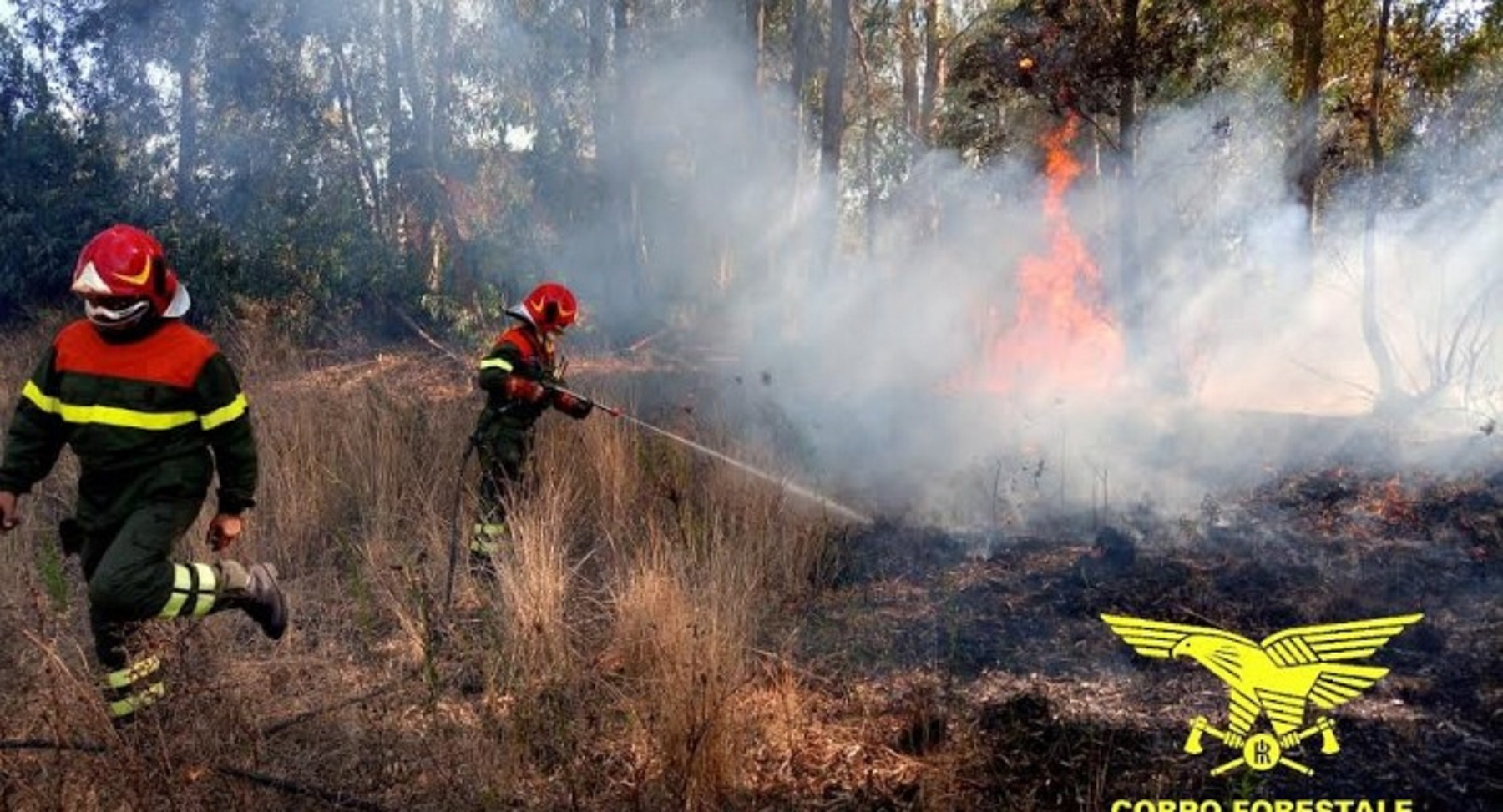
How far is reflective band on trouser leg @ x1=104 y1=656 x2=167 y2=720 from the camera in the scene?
108 inches

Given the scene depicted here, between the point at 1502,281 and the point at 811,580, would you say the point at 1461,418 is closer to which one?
the point at 1502,281

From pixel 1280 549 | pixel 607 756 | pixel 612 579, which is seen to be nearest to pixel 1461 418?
pixel 1280 549

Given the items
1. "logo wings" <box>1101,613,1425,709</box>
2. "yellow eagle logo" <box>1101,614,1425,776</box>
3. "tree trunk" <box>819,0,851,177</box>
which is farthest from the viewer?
"tree trunk" <box>819,0,851,177</box>

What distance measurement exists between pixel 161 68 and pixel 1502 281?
16.0 metres

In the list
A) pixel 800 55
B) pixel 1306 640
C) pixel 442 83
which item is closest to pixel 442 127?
pixel 442 83

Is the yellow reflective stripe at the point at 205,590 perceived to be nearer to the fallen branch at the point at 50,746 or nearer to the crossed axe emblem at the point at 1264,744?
the fallen branch at the point at 50,746

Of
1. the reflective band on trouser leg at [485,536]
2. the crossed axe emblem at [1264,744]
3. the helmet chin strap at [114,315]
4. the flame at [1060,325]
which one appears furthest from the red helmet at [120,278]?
the flame at [1060,325]

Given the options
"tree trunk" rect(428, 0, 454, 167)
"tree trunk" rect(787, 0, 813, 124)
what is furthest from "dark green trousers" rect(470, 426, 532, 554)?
"tree trunk" rect(787, 0, 813, 124)

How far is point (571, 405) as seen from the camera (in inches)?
189

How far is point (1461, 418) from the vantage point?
7.68m

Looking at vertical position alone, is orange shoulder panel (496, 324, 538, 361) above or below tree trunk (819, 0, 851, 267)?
below

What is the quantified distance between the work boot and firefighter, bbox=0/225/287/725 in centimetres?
3

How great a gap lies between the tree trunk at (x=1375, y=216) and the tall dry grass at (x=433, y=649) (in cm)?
637

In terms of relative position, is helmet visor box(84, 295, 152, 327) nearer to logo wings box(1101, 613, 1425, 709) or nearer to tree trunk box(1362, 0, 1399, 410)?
logo wings box(1101, 613, 1425, 709)
